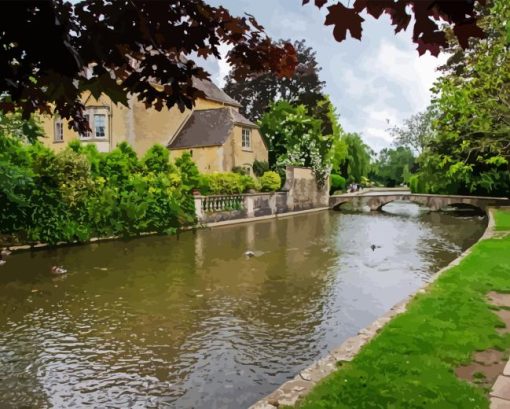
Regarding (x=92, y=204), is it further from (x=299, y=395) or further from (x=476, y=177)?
(x=476, y=177)

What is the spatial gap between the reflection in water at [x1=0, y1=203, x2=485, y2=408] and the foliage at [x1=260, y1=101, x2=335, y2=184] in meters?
23.1

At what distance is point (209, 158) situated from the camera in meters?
35.2

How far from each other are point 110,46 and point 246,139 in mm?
35807

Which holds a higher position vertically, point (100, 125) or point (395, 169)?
point (100, 125)

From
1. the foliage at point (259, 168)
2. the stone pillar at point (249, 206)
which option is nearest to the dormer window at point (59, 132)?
the foliage at point (259, 168)

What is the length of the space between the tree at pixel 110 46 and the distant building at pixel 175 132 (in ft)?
98.0

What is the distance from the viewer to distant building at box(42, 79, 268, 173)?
3450 centimetres

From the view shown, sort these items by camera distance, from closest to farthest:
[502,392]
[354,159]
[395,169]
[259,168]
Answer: [502,392] → [259,168] → [354,159] → [395,169]

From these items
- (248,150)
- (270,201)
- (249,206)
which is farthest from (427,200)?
(249,206)

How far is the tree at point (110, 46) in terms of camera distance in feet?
7.43

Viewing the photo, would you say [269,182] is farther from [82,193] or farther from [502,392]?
[502,392]

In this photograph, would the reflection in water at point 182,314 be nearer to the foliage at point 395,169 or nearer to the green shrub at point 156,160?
the green shrub at point 156,160

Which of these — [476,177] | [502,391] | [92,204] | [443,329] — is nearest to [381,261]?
[443,329]

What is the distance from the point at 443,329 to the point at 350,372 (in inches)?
95.7
